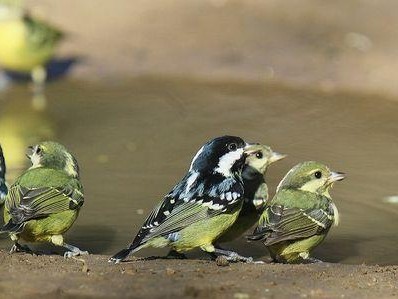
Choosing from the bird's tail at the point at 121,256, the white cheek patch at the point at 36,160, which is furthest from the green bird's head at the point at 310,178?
the white cheek patch at the point at 36,160

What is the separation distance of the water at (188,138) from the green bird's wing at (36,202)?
85 cm

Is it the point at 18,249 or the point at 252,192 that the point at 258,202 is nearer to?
the point at 252,192

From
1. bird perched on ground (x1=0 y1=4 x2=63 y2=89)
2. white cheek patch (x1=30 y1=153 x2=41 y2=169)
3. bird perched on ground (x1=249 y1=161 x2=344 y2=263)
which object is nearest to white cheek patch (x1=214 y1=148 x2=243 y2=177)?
bird perched on ground (x1=249 y1=161 x2=344 y2=263)

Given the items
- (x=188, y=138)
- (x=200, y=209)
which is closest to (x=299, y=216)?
(x=200, y=209)

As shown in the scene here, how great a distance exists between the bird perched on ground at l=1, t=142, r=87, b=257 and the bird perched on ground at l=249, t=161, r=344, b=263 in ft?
4.28

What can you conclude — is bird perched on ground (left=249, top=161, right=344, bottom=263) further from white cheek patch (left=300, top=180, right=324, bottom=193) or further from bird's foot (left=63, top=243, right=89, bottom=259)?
bird's foot (left=63, top=243, right=89, bottom=259)

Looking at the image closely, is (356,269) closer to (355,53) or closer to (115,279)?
(115,279)

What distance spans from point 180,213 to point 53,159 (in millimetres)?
1169

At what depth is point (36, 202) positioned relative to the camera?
26.2ft

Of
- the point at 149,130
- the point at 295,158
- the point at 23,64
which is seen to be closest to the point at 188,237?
the point at 295,158

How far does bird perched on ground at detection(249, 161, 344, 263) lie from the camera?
8148 mm

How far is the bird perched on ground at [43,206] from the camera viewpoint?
795cm

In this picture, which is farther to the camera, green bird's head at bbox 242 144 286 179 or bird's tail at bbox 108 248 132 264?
green bird's head at bbox 242 144 286 179

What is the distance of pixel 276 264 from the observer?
25.7ft
